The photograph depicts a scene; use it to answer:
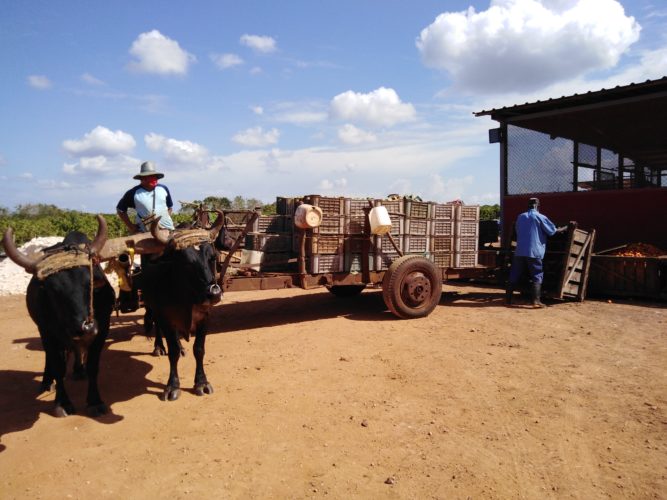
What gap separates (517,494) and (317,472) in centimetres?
Answer: 134

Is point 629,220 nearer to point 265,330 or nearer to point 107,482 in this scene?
point 265,330

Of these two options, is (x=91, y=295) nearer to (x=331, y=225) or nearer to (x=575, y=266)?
(x=331, y=225)

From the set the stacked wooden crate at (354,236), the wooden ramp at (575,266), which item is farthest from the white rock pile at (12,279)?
the wooden ramp at (575,266)

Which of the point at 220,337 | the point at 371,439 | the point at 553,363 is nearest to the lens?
the point at 371,439

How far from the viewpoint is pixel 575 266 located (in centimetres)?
912

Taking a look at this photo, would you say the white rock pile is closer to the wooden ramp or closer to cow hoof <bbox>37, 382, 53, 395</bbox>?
cow hoof <bbox>37, 382, 53, 395</bbox>

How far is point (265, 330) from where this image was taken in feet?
24.6

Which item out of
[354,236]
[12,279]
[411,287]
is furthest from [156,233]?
[12,279]

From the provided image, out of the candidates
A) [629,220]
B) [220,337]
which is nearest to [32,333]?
[220,337]

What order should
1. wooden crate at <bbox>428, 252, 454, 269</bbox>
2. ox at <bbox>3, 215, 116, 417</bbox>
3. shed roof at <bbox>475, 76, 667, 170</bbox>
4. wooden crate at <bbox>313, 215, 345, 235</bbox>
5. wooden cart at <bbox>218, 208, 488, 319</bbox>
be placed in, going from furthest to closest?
shed roof at <bbox>475, 76, 667, 170</bbox>
wooden crate at <bbox>428, 252, 454, 269</bbox>
wooden crate at <bbox>313, 215, 345, 235</bbox>
wooden cart at <bbox>218, 208, 488, 319</bbox>
ox at <bbox>3, 215, 116, 417</bbox>

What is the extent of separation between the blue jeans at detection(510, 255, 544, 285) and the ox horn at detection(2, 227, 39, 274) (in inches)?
302

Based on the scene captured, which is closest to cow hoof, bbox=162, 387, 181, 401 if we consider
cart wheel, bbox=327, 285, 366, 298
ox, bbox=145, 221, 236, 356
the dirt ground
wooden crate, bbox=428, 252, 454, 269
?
the dirt ground

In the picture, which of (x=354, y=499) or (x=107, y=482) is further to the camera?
(x=107, y=482)

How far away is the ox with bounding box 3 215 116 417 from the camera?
385cm
